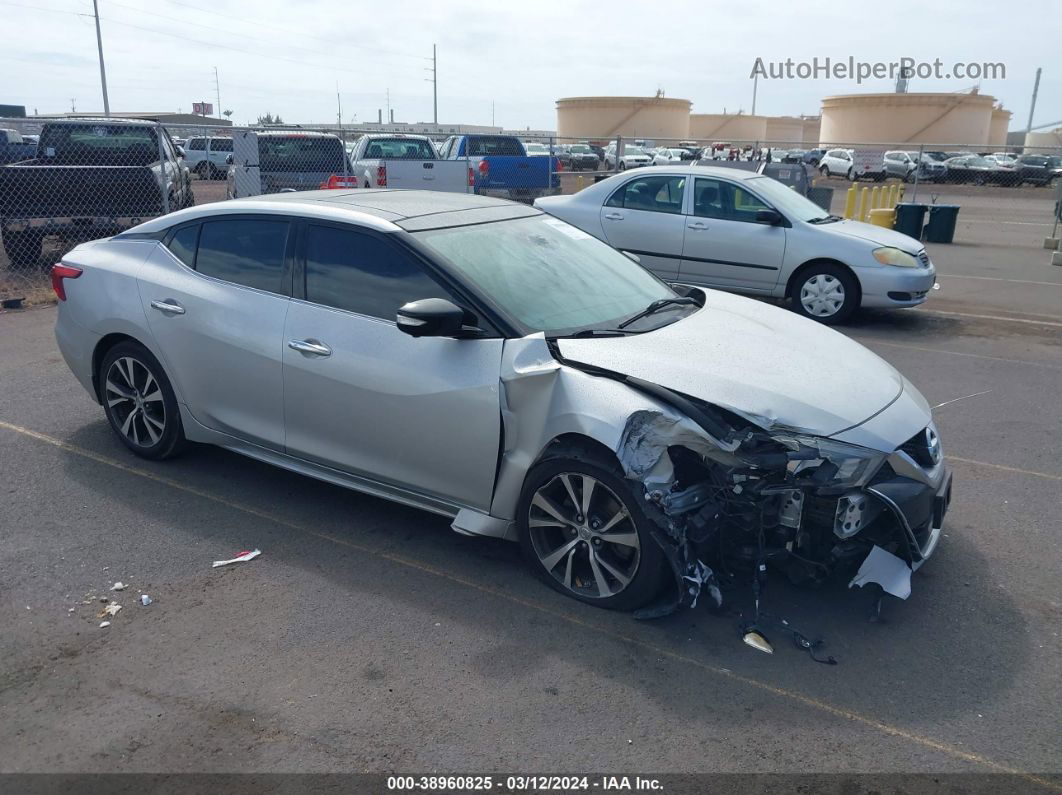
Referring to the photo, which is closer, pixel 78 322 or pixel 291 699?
pixel 291 699

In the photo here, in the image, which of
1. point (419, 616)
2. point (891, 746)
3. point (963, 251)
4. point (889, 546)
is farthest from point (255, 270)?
point (963, 251)

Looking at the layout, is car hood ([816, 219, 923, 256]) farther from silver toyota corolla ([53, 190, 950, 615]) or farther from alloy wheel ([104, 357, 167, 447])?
alloy wheel ([104, 357, 167, 447])

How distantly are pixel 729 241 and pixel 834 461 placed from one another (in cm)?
697

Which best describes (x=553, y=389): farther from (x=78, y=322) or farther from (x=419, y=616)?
(x=78, y=322)

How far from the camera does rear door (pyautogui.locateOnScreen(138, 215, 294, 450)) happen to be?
4594 millimetres

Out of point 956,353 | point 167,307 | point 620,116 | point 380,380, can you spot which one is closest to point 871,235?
point 956,353

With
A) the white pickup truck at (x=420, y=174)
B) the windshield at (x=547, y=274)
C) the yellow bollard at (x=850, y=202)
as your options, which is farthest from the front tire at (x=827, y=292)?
the yellow bollard at (x=850, y=202)

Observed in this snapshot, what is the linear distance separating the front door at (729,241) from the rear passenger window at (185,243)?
654cm

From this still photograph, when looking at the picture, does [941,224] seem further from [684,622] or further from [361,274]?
[684,622]

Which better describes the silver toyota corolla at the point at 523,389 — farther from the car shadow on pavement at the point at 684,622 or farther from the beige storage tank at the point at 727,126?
the beige storage tank at the point at 727,126

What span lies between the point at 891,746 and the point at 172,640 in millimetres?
2782

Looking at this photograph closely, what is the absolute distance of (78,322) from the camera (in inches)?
213

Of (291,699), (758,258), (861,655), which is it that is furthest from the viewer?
(758,258)

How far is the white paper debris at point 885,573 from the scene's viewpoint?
367 centimetres
